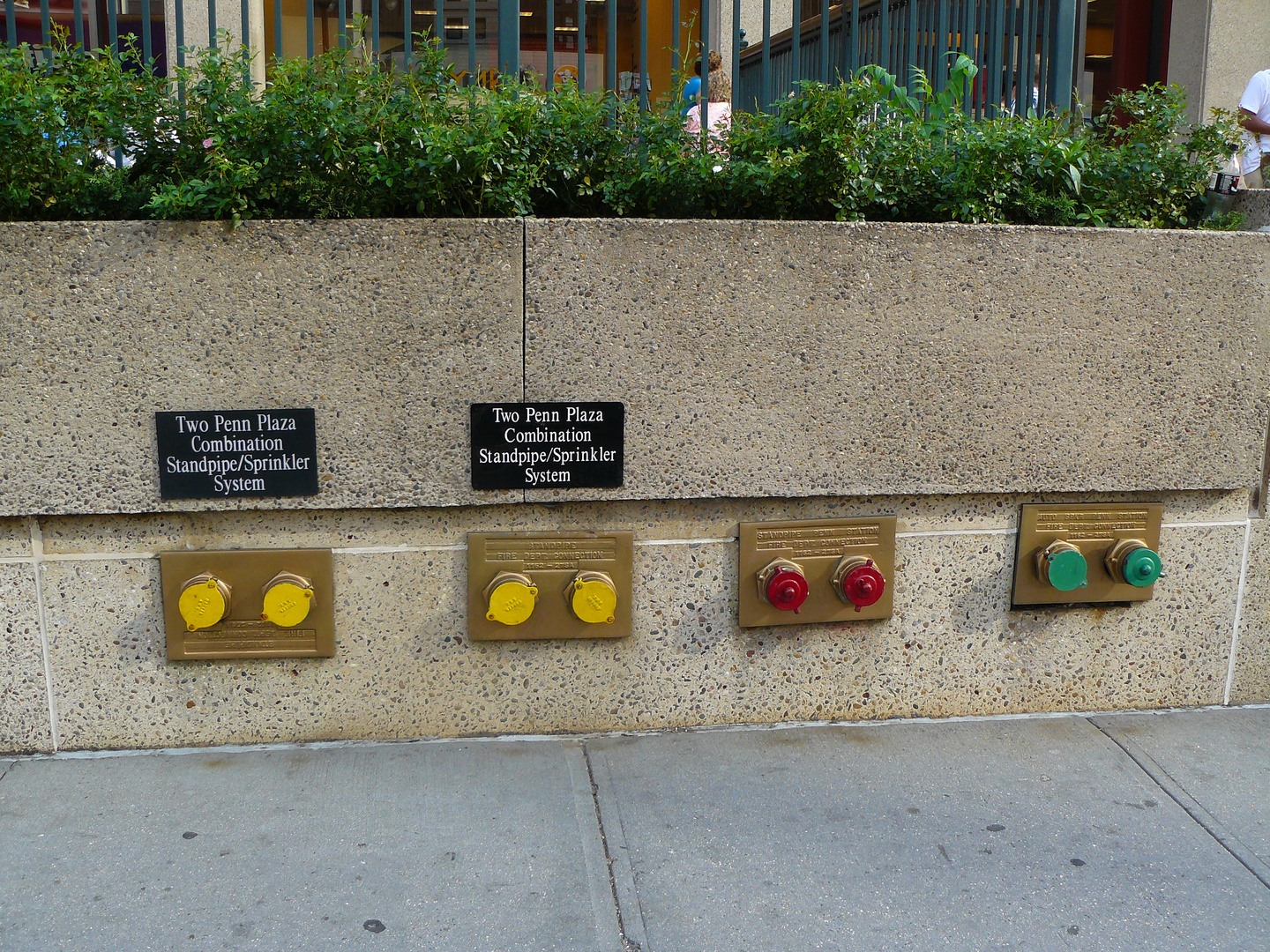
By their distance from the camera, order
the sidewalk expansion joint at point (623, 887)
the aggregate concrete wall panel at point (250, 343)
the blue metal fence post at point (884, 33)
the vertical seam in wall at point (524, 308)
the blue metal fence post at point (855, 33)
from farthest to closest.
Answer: the blue metal fence post at point (884, 33) < the blue metal fence post at point (855, 33) < the vertical seam in wall at point (524, 308) < the aggregate concrete wall panel at point (250, 343) < the sidewalk expansion joint at point (623, 887)

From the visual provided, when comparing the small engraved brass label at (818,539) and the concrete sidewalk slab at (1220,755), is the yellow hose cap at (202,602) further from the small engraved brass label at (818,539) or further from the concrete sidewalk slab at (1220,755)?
the concrete sidewalk slab at (1220,755)

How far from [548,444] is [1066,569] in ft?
5.58

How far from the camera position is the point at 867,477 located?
3365 millimetres

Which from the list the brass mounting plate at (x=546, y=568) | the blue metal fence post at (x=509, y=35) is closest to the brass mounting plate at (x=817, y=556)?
the brass mounting plate at (x=546, y=568)

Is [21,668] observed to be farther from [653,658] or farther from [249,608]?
[653,658]

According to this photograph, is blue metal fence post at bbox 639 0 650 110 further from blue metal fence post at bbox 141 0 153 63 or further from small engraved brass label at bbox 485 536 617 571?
small engraved brass label at bbox 485 536 617 571

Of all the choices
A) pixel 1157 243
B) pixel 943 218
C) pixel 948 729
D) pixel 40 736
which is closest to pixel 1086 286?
pixel 1157 243

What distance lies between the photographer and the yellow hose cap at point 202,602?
3.12 metres

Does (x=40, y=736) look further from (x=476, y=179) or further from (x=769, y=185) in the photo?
(x=769, y=185)

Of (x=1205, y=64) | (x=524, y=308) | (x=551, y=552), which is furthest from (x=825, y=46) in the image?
(x=1205, y=64)

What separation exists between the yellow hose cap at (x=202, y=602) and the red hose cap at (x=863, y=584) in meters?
1.88

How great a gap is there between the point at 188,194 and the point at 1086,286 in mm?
2671

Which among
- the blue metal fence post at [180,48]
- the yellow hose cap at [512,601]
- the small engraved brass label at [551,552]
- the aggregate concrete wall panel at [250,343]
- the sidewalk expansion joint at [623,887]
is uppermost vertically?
the blue metal fence post at [180,48]

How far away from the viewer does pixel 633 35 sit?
12.9 ft
